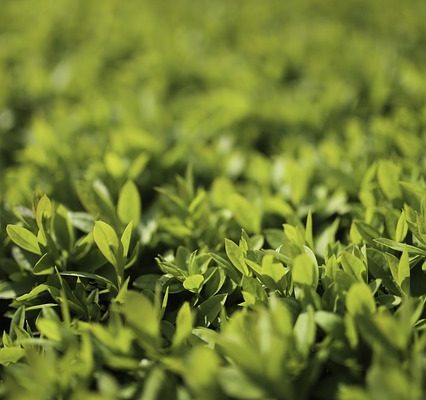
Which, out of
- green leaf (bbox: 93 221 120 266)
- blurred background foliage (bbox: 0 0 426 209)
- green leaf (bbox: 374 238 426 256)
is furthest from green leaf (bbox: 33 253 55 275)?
green leaf (bbox: 374 238 426 256)

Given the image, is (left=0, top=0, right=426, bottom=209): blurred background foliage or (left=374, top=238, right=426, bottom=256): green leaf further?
(left=0, top=0, right=426, bottom=209): blurred background foliage

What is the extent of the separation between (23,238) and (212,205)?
34.2 inches

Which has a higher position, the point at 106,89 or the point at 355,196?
the point at 106,89

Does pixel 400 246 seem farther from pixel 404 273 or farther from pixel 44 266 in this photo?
pixel 44 266

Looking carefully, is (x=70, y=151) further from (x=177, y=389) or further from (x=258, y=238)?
(x=177, y=389)

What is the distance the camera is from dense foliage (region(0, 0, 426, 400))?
1562 millimetres

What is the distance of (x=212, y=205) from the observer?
250cm

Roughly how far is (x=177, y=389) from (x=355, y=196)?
133 cm

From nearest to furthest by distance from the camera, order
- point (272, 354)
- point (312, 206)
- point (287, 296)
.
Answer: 1. point (272, 354)
2. point (287, 296)
3. point (312, 206)

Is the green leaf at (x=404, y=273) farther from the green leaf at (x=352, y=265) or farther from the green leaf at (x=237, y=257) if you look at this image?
the green leaf at (x=237, y=257)

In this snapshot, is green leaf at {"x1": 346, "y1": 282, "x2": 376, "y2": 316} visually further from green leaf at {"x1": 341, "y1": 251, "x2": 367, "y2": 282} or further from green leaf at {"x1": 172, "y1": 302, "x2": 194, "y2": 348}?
green leaf at {"x1": 172, "y1": 302, "x2": 194, "y2": 348}

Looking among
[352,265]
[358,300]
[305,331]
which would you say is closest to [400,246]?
[352,265]

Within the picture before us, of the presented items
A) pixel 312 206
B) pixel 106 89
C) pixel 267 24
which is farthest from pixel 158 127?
pixel 267 24

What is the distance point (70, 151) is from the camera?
283 centimetres
